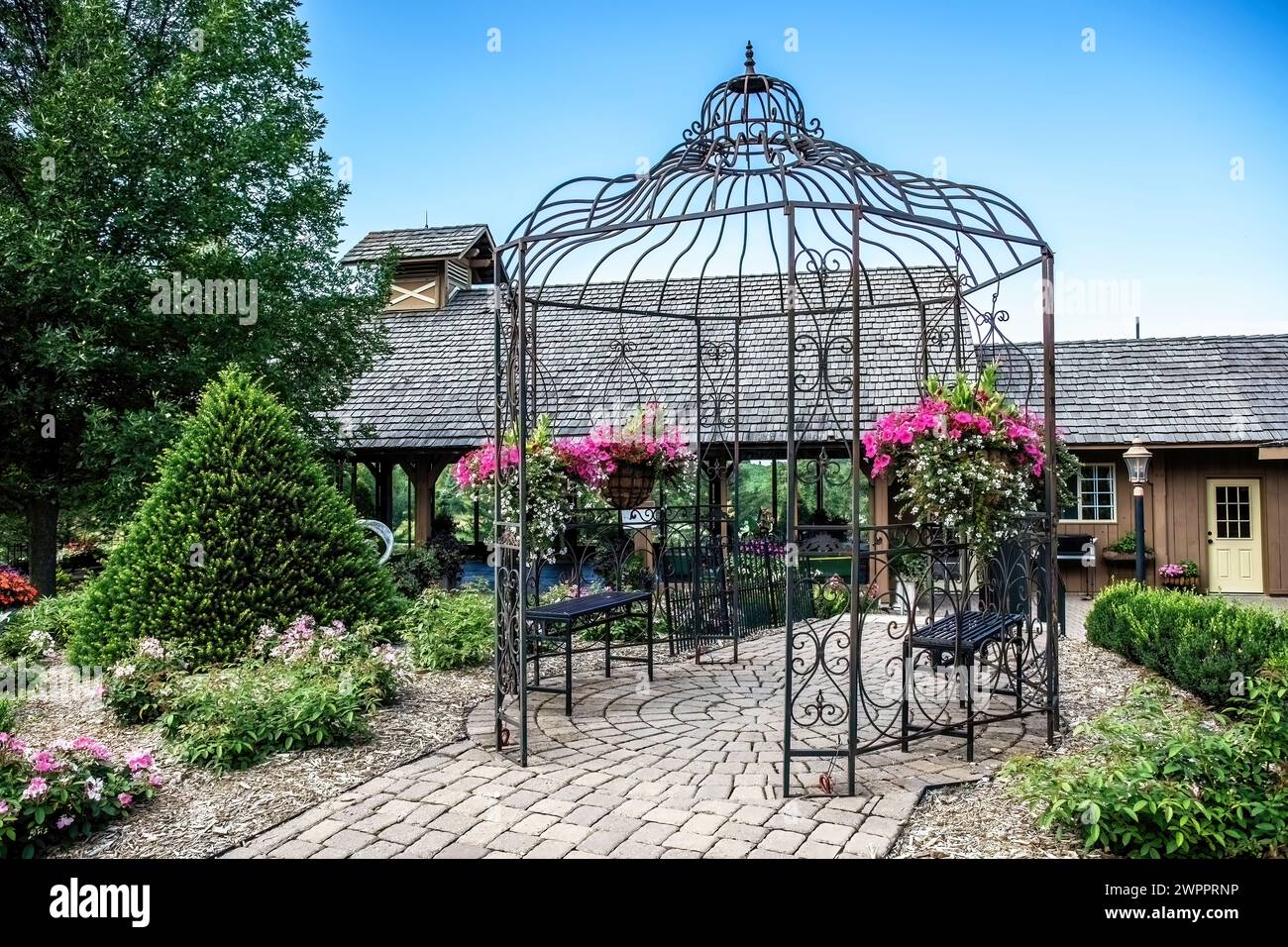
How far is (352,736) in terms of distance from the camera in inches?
214

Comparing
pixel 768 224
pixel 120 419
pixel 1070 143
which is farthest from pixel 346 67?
pixel 1070 143

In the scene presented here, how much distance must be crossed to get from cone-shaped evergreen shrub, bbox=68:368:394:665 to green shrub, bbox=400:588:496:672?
47cm

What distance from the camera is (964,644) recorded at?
16.8ft

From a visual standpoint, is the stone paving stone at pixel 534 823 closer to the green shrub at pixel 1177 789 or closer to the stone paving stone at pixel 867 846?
Result: the stone paving stone at pixel 867 846

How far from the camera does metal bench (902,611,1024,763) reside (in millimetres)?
4980

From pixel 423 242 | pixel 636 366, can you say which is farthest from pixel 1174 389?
pixel 423 242

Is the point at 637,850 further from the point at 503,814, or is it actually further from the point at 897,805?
the point at 897,805

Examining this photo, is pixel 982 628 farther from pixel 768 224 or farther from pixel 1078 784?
pixel 768 224

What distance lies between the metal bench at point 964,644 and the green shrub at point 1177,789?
812 mm

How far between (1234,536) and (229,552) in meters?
16.1

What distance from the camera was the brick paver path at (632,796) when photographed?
383 centimetres

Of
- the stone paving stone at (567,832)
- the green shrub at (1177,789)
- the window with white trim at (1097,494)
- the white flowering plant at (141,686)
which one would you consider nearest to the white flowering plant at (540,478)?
the white flowering plant at (141,686)

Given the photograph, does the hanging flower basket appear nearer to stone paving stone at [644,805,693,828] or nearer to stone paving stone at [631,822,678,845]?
stone paving stone at [644,805,693,828]
